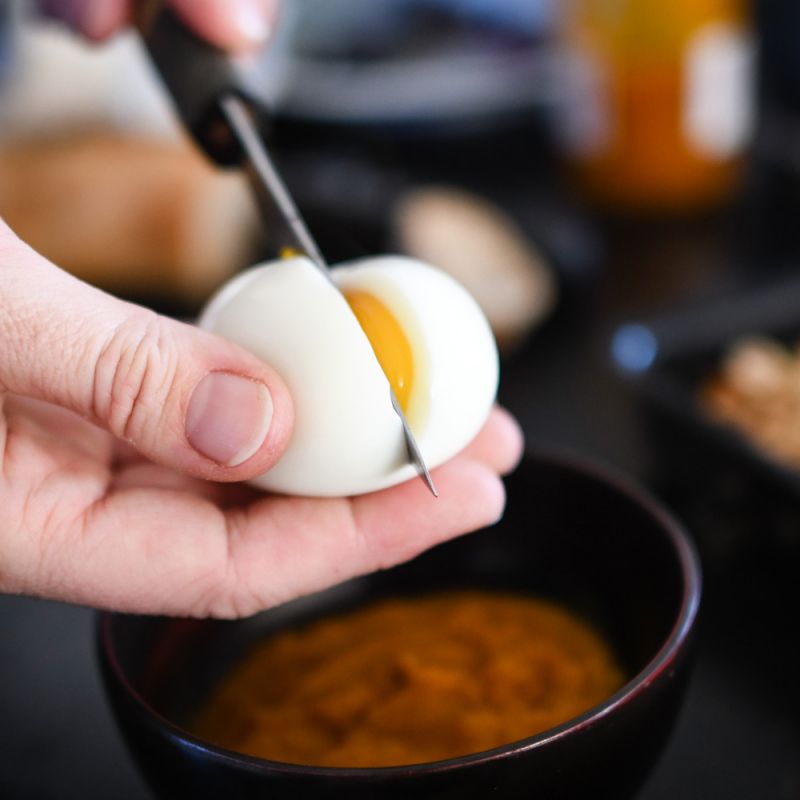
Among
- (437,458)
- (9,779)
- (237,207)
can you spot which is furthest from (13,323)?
(237,207)

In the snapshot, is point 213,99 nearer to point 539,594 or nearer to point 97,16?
point 97,16

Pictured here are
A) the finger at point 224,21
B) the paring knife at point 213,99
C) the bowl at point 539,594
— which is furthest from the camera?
the finger at point 224,21

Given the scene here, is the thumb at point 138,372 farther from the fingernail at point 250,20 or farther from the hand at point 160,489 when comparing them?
the fingernail at point 250,20

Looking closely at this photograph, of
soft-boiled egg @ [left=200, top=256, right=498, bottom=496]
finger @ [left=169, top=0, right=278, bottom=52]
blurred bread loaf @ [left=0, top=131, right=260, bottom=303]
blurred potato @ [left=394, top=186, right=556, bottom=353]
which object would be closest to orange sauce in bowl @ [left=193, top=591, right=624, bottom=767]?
soft-boiled egg @ [left=200, top=256, right=498, bottom=496]

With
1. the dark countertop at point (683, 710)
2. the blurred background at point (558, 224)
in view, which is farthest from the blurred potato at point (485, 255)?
the dark countertop at point (683, 710)

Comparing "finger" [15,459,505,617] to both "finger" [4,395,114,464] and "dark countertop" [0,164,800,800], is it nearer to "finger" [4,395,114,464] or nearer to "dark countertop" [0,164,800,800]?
"finger" [4,395,114,464]
